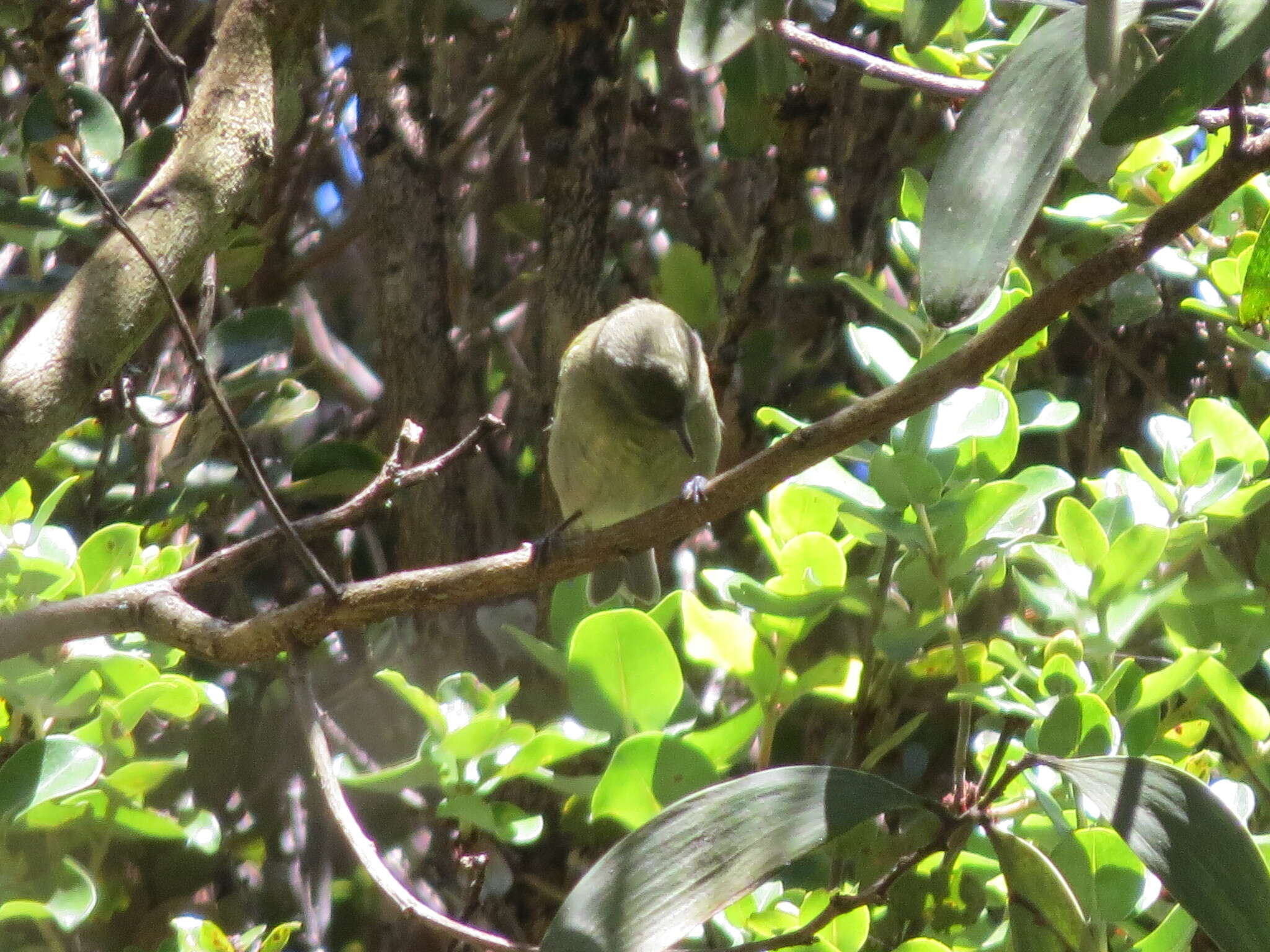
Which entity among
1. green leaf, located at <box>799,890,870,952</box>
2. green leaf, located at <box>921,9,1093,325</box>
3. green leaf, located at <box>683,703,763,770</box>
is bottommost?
green leaf, located at <box>799,890,870,952</box>

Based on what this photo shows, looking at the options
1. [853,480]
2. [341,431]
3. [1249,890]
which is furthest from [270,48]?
[1249,890]

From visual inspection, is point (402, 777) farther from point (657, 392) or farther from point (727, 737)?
point (657, 392)

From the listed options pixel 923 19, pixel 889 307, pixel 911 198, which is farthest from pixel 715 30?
pixel 911 198

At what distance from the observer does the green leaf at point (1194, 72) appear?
1.15m

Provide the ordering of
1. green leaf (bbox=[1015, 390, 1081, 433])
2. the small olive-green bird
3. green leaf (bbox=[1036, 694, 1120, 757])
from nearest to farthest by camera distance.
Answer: green leaf (bbox=[1036, 694, 1120, 757]) → green leaf (bbox=[1015, 390, 1081, 433]) → the small olive-green bird

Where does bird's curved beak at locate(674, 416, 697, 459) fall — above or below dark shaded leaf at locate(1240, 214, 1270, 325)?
below

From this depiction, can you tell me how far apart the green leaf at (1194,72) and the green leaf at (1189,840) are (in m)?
0.65

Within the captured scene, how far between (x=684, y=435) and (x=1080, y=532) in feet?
4.15

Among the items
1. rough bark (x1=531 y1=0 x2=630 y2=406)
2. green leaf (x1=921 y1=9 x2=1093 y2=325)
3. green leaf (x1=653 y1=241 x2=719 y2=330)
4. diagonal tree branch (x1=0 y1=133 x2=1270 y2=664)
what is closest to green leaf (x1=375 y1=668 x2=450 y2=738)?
diagonal tree branch (x1=0 y1=133 x2=1270 y2=664)

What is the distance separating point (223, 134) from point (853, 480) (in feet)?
3.28

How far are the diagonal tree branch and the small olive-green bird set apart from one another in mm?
1102

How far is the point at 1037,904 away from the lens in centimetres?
139

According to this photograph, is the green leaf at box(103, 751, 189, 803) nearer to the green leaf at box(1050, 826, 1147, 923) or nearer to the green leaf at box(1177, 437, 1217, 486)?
the green leaf at box(1050, 826, 1147, 923)

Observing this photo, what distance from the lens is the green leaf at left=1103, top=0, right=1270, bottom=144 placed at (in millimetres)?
1146
